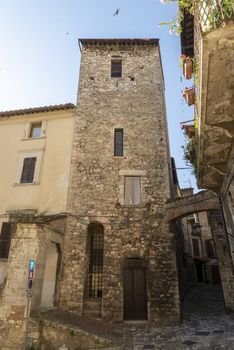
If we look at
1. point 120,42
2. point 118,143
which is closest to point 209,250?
point 118,143

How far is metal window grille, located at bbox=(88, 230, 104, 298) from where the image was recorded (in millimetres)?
10328

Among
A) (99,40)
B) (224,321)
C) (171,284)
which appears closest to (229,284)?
(224,321)

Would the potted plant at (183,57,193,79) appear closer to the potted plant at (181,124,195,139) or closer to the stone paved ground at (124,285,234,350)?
the potted plant at (181,124,195,139)

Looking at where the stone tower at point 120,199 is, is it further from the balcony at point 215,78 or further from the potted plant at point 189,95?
the balcony at point 215,78

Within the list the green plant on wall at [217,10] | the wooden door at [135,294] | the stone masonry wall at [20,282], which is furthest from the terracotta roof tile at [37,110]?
the green plant on wall at [217,10]

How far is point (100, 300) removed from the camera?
32.5 feet

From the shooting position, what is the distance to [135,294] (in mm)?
9883

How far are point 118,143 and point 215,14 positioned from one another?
10043 millimetres

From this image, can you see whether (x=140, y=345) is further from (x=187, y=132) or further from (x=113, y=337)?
(x=187, y=132)

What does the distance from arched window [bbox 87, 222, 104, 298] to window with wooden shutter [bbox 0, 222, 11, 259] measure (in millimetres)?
3612

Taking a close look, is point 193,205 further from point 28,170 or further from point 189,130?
point 28,170

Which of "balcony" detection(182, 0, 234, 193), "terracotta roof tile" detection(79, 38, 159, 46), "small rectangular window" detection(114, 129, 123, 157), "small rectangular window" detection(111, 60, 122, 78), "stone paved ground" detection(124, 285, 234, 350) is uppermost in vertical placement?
"terracotta roof tile" detection(79, 38, 159, 46)

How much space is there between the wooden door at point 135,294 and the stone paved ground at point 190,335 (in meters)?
0.76

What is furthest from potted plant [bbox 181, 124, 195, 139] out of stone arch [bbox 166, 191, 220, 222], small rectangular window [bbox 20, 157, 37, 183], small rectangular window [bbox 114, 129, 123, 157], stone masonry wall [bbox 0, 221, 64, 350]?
small rectangular window [bbox 20, 157, 37, 183]
